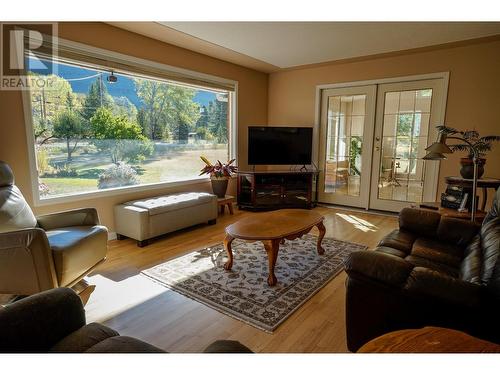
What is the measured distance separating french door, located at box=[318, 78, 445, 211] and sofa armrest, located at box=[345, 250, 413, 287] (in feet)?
11.7

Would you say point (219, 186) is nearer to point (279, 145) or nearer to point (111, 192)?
point (279, 145)

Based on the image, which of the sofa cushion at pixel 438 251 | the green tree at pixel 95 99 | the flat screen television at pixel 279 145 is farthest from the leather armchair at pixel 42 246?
the flat screen television at pixel 279 145

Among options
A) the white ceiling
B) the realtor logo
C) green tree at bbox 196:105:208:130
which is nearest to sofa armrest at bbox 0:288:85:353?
the realtor logo

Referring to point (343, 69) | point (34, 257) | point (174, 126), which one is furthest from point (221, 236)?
point (343, 69)

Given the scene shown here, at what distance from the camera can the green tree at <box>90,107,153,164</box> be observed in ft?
11.7

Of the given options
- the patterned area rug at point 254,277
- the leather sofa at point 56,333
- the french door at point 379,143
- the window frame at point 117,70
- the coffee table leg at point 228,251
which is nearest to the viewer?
the leather sofa at point 56,333

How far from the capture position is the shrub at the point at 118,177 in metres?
3.66

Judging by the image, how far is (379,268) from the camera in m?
1.51

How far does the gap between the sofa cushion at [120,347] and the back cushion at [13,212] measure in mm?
1647

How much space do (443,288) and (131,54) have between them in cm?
388

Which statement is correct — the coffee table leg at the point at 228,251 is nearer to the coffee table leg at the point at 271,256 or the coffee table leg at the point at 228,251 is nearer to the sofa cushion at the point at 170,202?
the coffee table leg at the point at 271,256

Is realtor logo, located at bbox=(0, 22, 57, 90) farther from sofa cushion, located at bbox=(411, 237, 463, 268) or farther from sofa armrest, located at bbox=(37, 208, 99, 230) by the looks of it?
sofa cushion, located at bbox=(411, 237, 463, 268)
